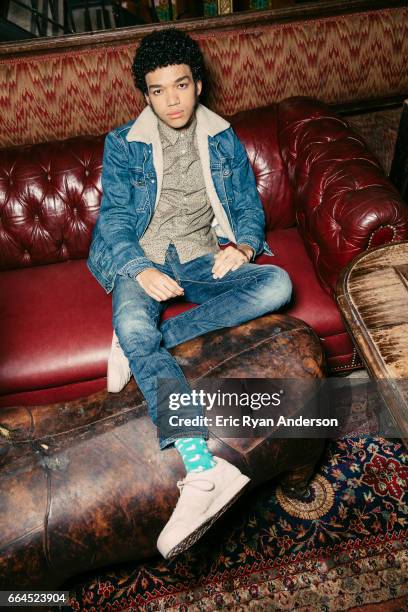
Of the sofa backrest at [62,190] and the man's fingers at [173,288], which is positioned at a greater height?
→ the sofa backrest at [62,190]

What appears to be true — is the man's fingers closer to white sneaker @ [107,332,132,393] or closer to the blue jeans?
the blue jeans

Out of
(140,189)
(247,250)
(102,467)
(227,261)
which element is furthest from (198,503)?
(140,189)

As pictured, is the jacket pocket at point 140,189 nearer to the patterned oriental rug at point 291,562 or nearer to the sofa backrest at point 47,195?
the sofa backrest at point 47,195

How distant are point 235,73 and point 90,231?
3.84 ft

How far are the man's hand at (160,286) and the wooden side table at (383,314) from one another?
0.58 m

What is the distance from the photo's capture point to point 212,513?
44.8 inches

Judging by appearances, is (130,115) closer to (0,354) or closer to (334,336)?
(0,354)

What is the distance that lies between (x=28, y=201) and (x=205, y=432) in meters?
1.48

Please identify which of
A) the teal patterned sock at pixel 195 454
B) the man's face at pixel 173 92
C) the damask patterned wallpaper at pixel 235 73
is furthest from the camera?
the damask patterned wallpaper at pixel 235 73

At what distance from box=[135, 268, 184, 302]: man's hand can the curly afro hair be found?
810mm

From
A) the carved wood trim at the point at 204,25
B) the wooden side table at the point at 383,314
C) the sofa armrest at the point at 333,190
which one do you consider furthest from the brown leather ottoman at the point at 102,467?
the carved wood trim at the point at 204,25

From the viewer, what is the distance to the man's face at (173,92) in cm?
164

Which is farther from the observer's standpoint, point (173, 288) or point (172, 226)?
point (172, 226)

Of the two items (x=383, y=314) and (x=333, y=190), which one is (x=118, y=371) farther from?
(x=333, y=190)
